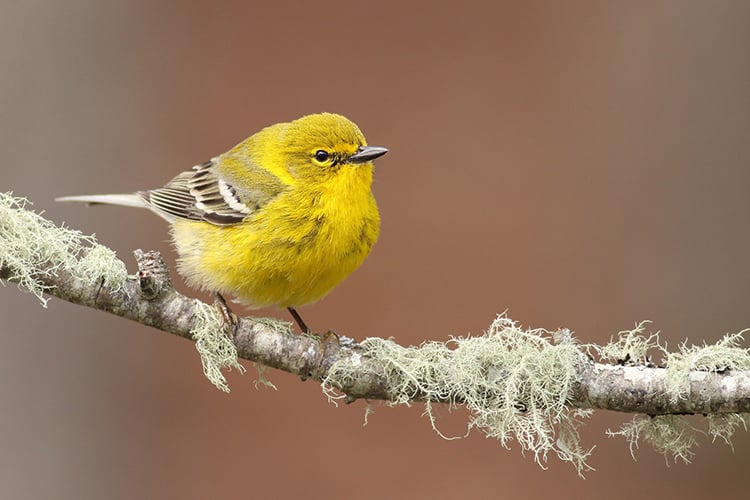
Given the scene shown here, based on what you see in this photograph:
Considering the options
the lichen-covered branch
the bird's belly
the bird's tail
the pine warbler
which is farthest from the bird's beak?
the bird's tail

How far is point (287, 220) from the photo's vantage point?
329 cm

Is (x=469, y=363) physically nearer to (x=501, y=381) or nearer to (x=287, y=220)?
(x=501, y=381)

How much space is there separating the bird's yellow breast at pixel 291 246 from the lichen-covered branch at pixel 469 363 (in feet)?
1.27

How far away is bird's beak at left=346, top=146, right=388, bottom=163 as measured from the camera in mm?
3404

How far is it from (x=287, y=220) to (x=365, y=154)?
1.28 feet

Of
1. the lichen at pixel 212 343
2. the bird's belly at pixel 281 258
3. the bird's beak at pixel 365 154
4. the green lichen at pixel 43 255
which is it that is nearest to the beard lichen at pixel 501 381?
the lichen at pixel 212 343

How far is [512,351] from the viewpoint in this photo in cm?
276

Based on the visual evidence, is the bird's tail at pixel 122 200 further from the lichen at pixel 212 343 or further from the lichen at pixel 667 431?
the lichen at pixel 667 431

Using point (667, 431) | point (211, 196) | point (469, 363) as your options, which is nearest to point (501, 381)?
point (469, 363)

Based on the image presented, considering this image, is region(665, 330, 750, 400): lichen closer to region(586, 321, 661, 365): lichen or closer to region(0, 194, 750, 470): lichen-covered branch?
region(0, 194, 750, 470): lichen-covered branch

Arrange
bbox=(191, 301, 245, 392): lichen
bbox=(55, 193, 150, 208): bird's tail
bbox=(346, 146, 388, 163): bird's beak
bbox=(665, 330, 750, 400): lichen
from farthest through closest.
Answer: bbox=(55, 193, 150, 208): bird's tail → bbox=(346, 146, 388, 163): bird's beak → bbox=(191, 301, 245, 392): lichen → bbox=(665, 330, 750, 400): lichen

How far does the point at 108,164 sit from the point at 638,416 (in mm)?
3537

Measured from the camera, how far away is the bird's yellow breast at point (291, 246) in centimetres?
323

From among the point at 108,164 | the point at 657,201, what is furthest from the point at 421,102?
the point at 108,164
